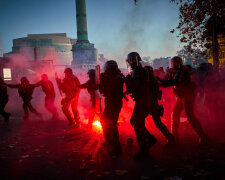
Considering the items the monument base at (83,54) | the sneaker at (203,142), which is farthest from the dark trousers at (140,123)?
the monument base at (83,54)

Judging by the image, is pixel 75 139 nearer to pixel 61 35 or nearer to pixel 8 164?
pixel 8 164

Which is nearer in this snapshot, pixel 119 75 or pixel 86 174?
pixel 86 174

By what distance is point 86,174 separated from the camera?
3492 millimetres

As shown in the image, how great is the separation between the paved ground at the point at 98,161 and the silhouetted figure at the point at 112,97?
376 mm

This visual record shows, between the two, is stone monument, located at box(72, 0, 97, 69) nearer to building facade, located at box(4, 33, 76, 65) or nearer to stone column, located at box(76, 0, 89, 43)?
stone column, located at box(76, 0, 89, 43)

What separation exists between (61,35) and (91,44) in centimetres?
2895

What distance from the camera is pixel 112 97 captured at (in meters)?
4.43

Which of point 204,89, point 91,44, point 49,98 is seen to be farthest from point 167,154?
point 91,44

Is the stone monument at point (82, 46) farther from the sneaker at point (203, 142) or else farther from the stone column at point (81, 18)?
the sneaker at point (203, 142)

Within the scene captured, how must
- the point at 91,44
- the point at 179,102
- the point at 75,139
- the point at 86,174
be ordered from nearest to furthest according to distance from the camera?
the point at 86,174 < the point at 179,102 < the point at 75,139 < the point at 91,44

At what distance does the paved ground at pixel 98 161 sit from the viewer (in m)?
3.43

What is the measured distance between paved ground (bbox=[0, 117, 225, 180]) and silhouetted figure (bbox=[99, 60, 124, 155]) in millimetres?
376

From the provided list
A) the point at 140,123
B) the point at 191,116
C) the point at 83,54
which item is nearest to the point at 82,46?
the point at 83,54

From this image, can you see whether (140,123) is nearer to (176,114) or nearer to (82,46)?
(176,114)
